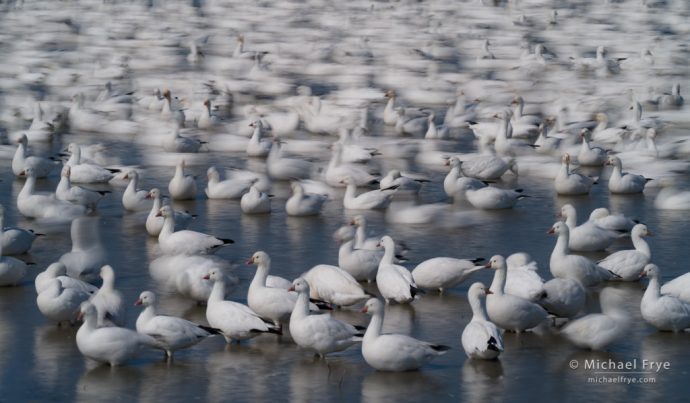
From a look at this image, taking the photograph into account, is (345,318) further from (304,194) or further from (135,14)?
(135,14)

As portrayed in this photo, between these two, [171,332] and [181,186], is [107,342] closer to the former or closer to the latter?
[171,332]

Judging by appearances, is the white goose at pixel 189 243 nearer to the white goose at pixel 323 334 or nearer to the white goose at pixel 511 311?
the white goose at pixel 323 334

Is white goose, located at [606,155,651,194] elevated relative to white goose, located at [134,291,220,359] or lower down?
lower down

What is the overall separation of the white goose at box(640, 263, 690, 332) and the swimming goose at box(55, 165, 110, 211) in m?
8.16

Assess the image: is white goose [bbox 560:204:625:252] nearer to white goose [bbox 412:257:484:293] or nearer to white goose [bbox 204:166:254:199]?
white goose [bbox 412:257:484:293]

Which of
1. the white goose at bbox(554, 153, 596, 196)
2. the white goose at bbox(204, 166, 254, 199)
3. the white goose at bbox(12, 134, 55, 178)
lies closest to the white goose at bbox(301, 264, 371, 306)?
the white goose at bbox(204, 166, 254, 199)

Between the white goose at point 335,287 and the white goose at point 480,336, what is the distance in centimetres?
141

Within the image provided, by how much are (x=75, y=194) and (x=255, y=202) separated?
236cm

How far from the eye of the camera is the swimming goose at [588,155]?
65.3ft

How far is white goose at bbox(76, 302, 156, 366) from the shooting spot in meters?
9.80

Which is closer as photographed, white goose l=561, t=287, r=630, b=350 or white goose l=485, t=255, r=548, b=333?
white goose l=561, t=287, r=630, b=350

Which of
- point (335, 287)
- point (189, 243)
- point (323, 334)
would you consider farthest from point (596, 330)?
point (189, 243)

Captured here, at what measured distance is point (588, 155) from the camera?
65.3ft

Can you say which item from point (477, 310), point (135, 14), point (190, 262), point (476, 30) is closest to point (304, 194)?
point (190, 262)
